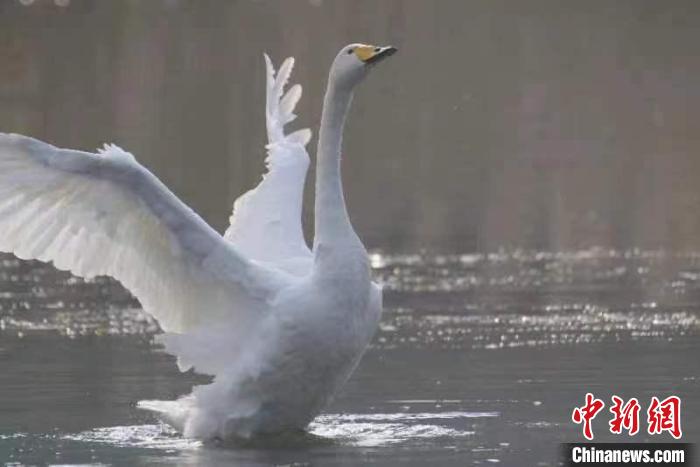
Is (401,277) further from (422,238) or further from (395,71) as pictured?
(395,71)

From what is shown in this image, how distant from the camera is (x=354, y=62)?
12086mm

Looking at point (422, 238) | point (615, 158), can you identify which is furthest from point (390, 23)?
point (422, 238)

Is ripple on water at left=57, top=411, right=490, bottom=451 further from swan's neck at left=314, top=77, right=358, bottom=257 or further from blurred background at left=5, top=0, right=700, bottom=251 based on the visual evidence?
blurred background at left=5, top=0, right=700, bottom=251

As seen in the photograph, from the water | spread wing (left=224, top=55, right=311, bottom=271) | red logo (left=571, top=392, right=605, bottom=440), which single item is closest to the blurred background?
the water

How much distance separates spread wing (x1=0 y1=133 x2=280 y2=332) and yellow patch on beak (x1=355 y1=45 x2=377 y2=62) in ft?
4.17

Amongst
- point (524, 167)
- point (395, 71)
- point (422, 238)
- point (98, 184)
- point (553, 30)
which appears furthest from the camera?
point (553, 30)

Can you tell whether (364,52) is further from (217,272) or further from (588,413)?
(588,413)

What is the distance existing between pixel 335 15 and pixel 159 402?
1609 inches

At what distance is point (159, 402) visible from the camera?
40.9 ft

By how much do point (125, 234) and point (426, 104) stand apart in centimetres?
2414

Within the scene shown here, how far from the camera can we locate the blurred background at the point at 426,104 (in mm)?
22953

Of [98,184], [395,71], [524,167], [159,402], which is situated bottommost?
[159,402]

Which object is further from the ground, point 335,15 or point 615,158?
point 335,15

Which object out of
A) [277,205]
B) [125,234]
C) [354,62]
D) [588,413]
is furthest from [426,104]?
[354,62]
